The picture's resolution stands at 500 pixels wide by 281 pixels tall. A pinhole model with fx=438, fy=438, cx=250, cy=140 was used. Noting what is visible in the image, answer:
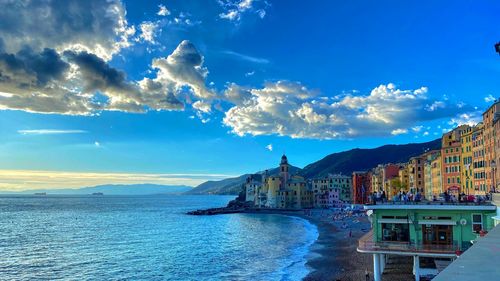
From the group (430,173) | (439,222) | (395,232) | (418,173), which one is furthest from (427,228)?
(418,173)

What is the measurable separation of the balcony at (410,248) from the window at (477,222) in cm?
180

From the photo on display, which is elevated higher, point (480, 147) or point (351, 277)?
point (480, 147)

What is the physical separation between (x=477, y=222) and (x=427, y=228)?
3.49m

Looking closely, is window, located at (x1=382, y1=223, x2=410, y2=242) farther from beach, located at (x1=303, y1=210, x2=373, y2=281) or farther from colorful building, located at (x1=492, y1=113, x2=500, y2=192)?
colorful building, located at (x1=492, y1=113, x2=500, y2=192)

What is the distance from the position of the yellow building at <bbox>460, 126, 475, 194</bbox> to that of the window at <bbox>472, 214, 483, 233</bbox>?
194 feet

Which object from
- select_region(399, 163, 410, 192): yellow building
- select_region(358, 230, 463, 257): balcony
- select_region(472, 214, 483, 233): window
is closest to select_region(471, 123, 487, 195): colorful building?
select_region(399, 163, 410, 192): yellow building

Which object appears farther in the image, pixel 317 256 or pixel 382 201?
pixel 317 256

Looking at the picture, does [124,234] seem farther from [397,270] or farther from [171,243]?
[397,270]

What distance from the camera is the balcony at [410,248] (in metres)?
31.9

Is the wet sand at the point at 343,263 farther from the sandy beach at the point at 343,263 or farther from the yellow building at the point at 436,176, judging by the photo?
the yellow building at the point at 436,176

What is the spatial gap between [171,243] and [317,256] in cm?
3115

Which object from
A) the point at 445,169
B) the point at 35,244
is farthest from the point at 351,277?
the point at 35,244

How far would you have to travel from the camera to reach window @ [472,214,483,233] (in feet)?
105

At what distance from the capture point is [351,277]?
4653 cm
